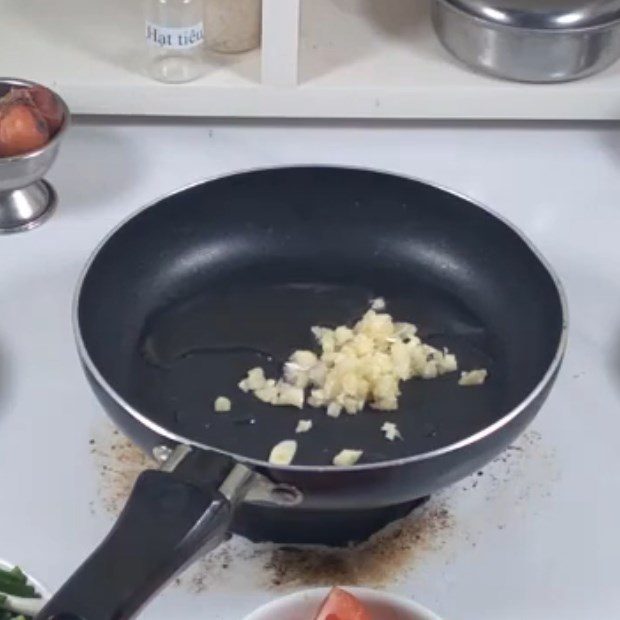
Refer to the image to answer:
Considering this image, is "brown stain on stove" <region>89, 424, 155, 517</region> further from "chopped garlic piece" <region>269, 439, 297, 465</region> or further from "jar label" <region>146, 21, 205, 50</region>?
"jar label" <region>146, 21, 205, 50</region>

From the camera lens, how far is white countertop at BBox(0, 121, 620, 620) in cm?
72

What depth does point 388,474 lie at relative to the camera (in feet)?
2.13

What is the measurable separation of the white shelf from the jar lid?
55mm

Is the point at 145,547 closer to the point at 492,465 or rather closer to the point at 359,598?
the point at 359,598

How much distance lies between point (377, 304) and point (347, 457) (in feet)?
0.50

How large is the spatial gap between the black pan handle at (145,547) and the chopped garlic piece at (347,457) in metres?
0.13

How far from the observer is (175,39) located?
0.98 m

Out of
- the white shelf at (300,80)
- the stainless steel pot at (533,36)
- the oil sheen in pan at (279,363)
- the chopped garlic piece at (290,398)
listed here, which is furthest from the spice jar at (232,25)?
the chopped garlic piece at (290,398)

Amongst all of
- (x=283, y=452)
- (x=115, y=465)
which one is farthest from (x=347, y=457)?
(x=115, y=465)

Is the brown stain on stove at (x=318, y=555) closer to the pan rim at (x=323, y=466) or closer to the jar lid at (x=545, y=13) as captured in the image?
the pan rim at (x=323, y=466)

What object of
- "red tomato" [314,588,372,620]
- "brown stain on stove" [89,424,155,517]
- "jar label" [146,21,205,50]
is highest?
"jar label" [146,21,205,50]

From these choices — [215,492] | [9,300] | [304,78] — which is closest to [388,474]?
[215,492]

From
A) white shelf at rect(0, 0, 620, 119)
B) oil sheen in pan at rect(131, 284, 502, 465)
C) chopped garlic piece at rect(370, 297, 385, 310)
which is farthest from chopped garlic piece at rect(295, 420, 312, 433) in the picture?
white shelf at rect(0, 0, 620, 119)

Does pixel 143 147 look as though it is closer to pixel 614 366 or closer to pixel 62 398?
pixel 62 398
